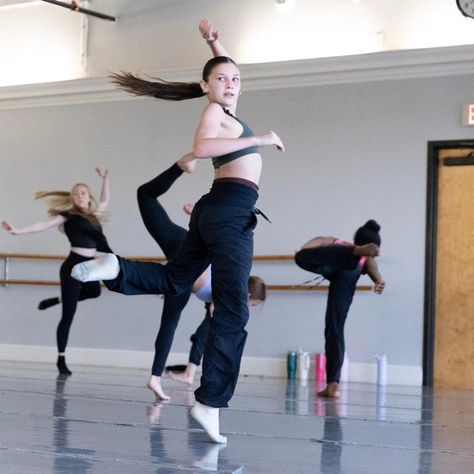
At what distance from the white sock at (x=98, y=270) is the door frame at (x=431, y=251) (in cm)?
515

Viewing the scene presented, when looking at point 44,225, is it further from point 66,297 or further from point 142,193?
point 142,193

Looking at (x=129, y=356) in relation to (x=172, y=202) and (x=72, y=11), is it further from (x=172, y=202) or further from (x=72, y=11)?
(x=72, y=11)

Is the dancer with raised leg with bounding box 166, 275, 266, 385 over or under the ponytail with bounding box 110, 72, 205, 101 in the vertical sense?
under

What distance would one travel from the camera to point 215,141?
3254 mm

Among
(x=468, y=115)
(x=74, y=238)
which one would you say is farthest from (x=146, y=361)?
(x=468, y=115)

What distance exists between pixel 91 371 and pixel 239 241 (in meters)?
5.02

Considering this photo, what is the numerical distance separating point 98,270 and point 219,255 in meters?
0.43

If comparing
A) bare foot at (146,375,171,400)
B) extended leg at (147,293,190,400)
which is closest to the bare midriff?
extended leg at (147,293,190,400)

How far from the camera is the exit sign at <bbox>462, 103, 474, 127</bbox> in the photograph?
7973 mm

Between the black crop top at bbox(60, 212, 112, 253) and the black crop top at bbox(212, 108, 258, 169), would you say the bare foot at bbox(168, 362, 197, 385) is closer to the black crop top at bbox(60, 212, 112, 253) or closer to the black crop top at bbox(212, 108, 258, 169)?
the black crop top at bbox(60, 212, 112, 253)

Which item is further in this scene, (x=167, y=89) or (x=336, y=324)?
(x=336, y=324)

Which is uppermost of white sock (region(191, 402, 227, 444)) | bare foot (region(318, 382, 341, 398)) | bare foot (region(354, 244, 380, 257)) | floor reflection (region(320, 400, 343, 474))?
bare foot (region(354, 244, 380, 257))

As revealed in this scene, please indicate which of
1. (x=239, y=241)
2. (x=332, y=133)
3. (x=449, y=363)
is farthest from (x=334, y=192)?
(x=239, y=241)

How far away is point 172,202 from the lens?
9172 mm
